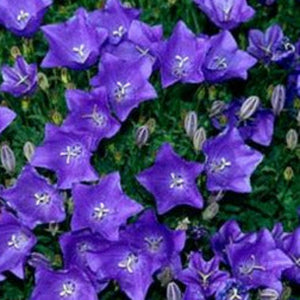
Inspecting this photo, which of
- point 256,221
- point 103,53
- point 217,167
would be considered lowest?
point 256,221

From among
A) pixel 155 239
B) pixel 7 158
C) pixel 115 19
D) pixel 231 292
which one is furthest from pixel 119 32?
pixel 231 292

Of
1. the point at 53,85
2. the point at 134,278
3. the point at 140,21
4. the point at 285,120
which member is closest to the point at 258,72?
the point at 285,120

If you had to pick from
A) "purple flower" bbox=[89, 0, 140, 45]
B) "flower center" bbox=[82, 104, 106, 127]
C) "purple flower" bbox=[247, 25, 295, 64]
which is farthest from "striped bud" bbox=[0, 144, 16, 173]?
"purple flower" bbox=[247, 25, 295, 64]

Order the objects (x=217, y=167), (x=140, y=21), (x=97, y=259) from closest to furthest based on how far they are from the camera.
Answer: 1. (x=97, y=259)
2. (x=217, y=167)
3. (x=140, y=21)

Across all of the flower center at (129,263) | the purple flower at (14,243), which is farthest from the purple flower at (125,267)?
the purple flower at (14,243)

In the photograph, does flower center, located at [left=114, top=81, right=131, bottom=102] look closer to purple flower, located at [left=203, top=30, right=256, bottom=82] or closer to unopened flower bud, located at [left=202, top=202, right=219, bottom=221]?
purple flower, located at [left=203, top=30, right=256, bottom=82]

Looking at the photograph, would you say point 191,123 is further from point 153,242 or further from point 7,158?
point 7,158

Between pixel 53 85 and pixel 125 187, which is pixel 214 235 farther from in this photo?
pixel 53 85
